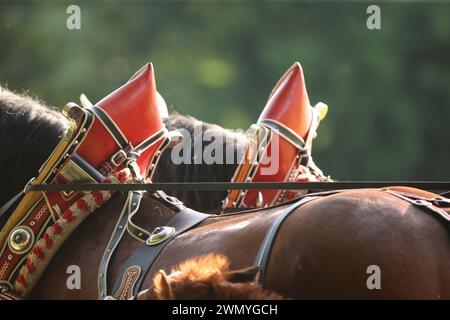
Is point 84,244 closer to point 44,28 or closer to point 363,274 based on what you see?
point 363,274

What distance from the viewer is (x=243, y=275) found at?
54.2 inches

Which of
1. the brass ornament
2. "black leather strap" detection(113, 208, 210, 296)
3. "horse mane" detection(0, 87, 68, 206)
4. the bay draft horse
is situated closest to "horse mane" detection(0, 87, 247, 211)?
"horse mane" detection(0, 87, 68, 206)

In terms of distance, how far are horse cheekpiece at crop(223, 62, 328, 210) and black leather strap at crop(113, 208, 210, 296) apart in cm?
49

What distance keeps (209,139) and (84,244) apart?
91 cm

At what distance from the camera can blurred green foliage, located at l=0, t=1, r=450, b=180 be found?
25.3ft

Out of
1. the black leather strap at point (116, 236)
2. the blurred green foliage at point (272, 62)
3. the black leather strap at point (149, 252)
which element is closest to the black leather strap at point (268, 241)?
the black leather strap at point (149, 252)

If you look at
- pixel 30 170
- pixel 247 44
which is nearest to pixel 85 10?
pixel 247 44

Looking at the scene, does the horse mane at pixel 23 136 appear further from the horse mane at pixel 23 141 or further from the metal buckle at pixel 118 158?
the metal buckle at pixel 118 158

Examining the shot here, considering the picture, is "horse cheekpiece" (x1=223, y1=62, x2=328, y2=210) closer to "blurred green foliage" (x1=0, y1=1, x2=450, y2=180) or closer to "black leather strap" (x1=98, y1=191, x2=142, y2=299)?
"black leather strap" (x1=98, y1=191, x2=142, y2=299)

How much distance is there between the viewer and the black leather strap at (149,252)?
1692 mm

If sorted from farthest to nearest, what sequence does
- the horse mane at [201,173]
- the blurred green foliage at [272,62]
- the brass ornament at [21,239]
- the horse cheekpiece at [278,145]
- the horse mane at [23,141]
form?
the blurred green foliage at [272,62]
the horse mane at [201,173]
the horse cheekpiece at [278,145]
the horse mane at [23,141]
the brass ornament at [21,239]

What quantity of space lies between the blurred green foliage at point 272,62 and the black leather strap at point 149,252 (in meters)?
5.74

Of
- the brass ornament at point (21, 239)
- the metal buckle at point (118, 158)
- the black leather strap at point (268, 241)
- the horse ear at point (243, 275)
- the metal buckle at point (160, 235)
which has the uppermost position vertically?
the metal buckle at point (118, 158)

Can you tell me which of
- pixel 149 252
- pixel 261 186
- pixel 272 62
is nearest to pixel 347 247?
pixel 261 186
